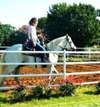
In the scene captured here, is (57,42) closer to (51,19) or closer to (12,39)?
(51,19)

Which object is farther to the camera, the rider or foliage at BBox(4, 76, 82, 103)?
the rider

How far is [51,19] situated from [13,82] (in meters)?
36.3

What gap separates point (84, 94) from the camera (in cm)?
1112

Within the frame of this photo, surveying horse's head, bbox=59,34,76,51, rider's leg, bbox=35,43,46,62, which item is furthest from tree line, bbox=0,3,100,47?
rider's leg, bbox=35,43,46,62

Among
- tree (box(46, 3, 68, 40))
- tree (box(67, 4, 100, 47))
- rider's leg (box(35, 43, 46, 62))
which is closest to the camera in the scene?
rider's leg (box(35, 43, 46, 62))

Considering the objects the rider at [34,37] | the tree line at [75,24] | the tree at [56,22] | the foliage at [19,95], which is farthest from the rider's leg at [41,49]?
Answer: the tree at [56,22]

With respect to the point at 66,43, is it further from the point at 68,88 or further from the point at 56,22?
the point at 56,22

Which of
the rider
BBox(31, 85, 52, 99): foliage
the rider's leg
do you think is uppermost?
the rider

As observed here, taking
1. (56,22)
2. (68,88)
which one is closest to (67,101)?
(68,88)

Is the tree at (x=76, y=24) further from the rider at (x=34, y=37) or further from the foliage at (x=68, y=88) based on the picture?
the foliage at (x=68, y=88)

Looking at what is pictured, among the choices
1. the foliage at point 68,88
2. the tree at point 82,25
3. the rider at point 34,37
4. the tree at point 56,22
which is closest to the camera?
the foliage at point 68,88

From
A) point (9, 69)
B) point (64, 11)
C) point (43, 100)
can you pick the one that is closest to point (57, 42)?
point (9, 69)

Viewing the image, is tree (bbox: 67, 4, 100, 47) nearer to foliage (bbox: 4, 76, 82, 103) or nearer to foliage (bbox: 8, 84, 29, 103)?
foliage (bbox: 4, 76, 82, 103)

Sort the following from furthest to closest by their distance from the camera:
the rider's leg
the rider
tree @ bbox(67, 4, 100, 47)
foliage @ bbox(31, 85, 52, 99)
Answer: tree @ bbox(67, 4, 100, 47), the rider's leg, the rider, foliage @ bbox(31, 85, 52, 99)
